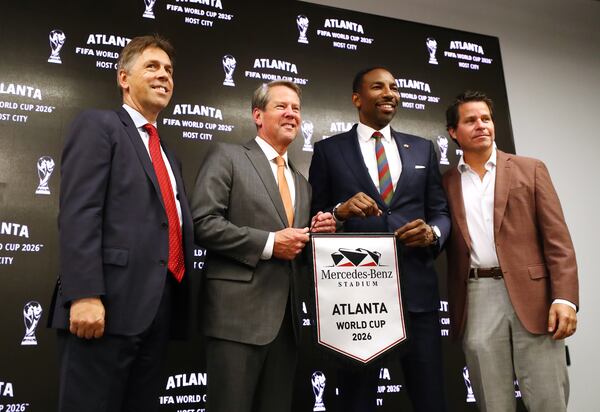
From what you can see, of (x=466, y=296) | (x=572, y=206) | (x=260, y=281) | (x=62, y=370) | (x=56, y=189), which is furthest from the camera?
(x=572, y=206)

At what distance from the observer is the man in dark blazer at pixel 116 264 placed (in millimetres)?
1539

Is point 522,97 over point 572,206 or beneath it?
over

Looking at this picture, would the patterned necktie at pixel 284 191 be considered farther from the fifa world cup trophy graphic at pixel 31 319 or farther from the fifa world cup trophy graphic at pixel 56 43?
the fifa world cup trophy graphic at pixel 56 43

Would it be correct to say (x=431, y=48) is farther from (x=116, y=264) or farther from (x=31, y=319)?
(x=31, y=319)

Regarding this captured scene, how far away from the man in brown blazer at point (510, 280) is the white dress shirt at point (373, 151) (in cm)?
35

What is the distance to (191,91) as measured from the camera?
135 inches

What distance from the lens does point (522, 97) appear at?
4.52m

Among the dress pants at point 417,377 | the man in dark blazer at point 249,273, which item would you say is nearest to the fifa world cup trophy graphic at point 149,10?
the man in dark blazer at point 249,273

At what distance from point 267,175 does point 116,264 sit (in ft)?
2.43

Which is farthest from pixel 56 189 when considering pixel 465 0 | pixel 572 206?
pixel 572 206

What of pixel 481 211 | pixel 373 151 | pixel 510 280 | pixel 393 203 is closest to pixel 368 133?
pixel 373 151

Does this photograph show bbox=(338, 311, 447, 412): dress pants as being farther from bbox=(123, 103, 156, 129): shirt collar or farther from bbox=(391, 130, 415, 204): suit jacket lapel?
bbox=(123, 103, 156, 129): shirt collar

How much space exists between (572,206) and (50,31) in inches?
177

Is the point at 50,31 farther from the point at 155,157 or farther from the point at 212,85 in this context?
the point at 155,157
